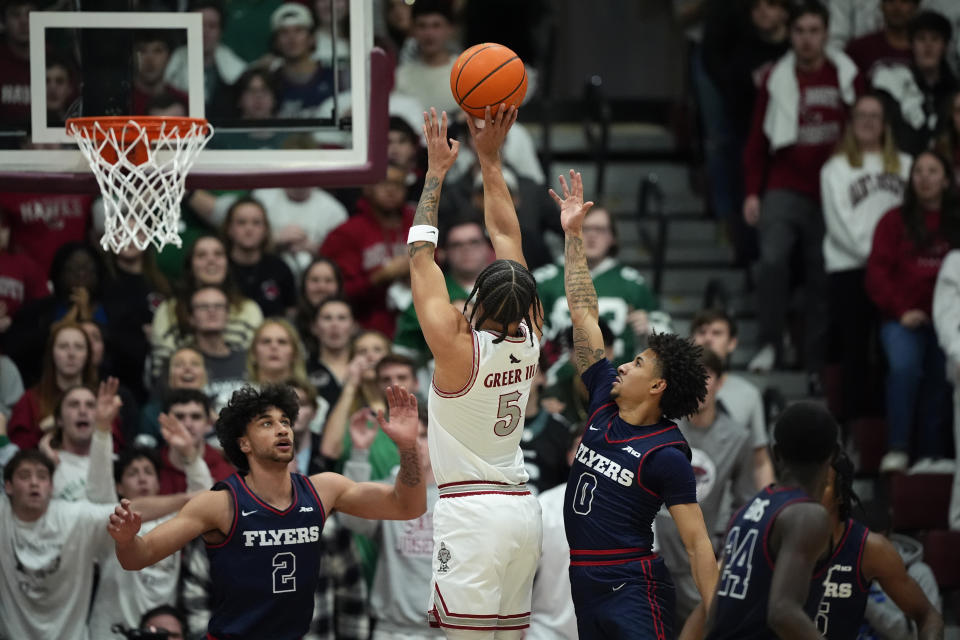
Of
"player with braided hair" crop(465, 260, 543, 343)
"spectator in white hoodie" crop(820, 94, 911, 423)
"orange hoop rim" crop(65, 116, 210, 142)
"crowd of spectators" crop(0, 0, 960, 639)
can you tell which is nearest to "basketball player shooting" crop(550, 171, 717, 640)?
"player with braided hair" crop(465, 260, 543, 343)

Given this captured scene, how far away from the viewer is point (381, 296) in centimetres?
1009

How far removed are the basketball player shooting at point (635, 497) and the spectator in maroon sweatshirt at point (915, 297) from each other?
12.9ft

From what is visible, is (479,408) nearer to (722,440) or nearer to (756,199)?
(722,440)

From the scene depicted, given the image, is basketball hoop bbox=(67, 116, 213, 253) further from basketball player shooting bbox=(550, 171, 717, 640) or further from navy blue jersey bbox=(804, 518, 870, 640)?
navy blue jersey bbox=(804, 518, 870, 640)

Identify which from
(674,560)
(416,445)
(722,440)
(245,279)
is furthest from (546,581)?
(245,279)

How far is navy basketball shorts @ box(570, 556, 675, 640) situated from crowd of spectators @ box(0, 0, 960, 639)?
1.92 m

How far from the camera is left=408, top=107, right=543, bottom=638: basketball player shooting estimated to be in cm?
573

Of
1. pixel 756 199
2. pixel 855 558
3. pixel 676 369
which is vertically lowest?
pixel 855 558

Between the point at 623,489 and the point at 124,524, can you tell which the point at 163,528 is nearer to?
the point at 124,524

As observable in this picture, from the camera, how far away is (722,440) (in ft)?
27.2

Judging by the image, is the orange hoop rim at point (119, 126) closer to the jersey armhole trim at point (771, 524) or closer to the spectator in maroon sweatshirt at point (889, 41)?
the jersey armhole trim at point (771, 524)

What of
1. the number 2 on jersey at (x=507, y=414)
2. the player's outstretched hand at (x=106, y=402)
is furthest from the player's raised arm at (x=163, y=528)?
the player's outstretched hand at (x=106, y=402)

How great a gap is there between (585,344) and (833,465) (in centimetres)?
116

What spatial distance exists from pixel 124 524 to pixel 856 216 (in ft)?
20.3
